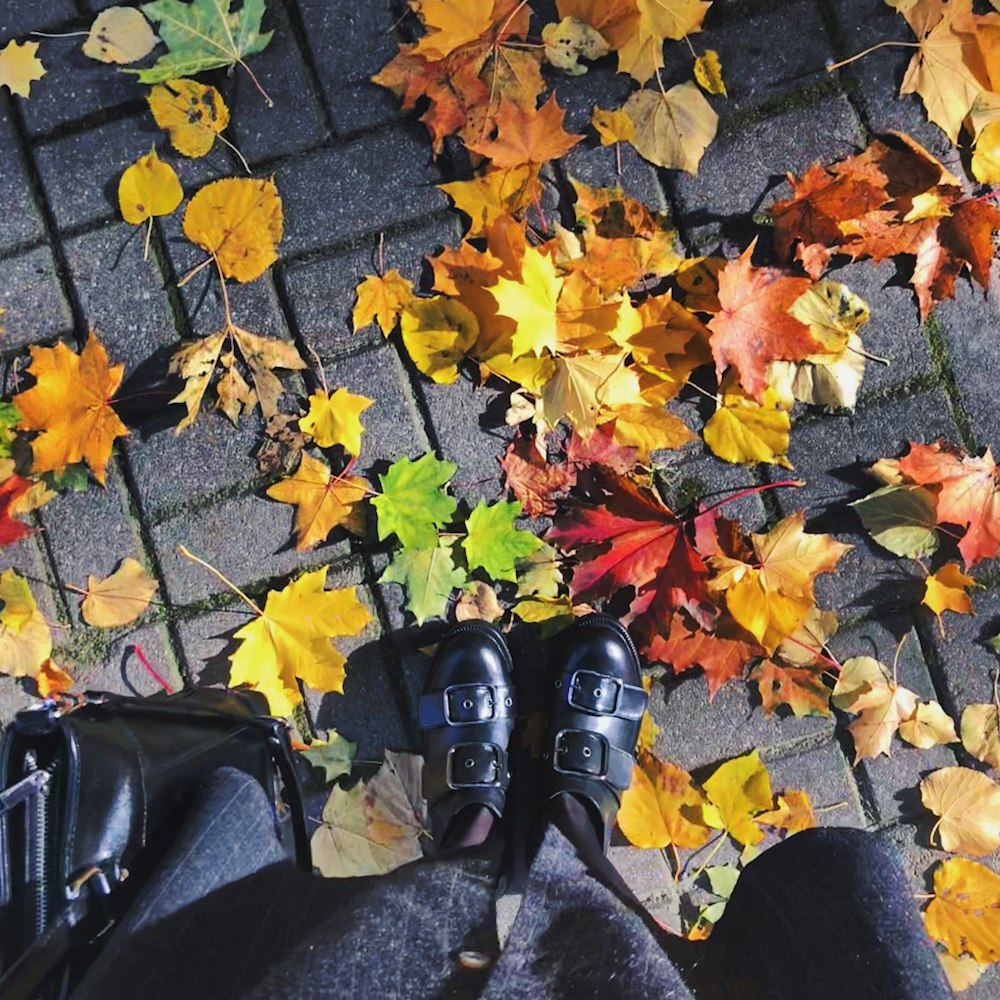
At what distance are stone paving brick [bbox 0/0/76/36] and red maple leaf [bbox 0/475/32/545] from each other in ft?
2.86

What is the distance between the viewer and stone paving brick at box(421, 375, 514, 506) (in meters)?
1.95

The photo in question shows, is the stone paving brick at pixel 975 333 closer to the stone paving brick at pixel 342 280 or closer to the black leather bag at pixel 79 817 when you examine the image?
the stone paving brick at pixel 342 280

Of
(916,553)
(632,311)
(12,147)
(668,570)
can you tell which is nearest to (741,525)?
(668,570)

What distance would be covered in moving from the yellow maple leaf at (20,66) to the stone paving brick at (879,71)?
163cm

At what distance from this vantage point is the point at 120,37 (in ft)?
6.40

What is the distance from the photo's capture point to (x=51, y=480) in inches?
77.5

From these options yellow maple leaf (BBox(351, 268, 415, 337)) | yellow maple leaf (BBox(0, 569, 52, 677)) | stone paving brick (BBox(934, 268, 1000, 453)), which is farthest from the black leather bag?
stone paving brick (BBox(934, 268, 1000, 453))

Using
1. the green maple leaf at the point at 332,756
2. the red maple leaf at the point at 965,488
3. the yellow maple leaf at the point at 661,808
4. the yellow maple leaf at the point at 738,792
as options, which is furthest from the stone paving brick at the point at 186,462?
the red maple leaf at the point at 965,488

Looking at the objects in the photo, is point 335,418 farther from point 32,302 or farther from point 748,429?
point 748,429

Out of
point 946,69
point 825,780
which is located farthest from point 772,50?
point 825,780

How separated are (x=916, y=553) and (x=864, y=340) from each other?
440mm

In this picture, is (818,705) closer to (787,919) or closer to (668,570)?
(668,570)

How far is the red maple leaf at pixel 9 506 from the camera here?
1.96 m

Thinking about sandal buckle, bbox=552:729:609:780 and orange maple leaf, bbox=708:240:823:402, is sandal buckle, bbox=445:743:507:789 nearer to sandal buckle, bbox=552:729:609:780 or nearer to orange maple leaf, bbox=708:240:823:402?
sandal buckle, bbox=552:729:609:780
